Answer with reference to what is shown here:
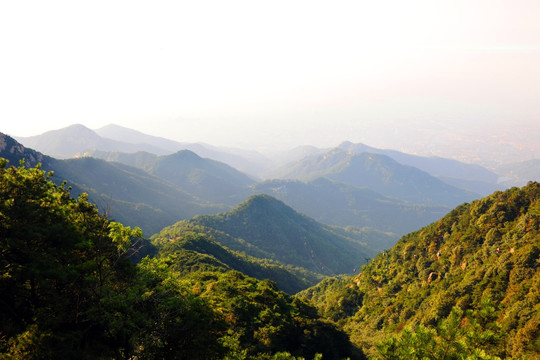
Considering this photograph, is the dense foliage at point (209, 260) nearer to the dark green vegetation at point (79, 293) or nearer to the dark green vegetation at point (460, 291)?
the dark green vegetation at point (460, 291)

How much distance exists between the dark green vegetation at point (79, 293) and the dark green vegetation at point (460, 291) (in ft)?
50.5

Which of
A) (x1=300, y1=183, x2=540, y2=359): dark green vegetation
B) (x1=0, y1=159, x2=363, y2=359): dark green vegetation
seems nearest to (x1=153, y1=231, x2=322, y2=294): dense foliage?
(x1=300, y1=183, x2=540, y2=359): dark green vegetation

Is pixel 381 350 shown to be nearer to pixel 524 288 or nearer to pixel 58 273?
pixel 58 273

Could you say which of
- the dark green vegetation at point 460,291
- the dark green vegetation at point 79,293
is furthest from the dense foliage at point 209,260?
the dark green vegetation at point 79,293

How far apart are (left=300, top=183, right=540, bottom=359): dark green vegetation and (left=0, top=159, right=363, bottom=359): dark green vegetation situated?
50.5 ft

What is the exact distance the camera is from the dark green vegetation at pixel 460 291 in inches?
821

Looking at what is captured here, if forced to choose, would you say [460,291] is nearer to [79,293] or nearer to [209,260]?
[79,293]

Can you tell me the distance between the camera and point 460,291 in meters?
59.4

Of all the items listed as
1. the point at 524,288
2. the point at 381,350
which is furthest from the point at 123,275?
the point at 524,288

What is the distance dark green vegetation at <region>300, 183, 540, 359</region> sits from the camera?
20.9 m

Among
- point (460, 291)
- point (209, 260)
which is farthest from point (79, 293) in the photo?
point (209, 260)

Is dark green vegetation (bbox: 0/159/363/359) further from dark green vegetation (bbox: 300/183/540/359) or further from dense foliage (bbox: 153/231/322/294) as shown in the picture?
dense foliage (bbox: 153/231/322/294)

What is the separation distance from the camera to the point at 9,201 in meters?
19.0

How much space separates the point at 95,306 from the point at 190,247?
11513cm
